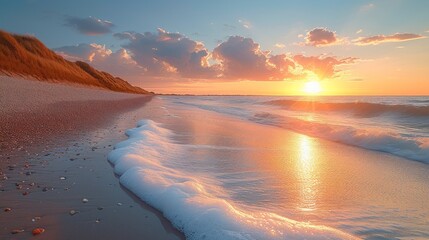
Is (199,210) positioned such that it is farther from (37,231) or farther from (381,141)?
(381,141)

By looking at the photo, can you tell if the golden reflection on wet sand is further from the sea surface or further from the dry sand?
the dry sand

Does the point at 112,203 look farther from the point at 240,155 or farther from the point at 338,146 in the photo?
Answer: the point at 338,146

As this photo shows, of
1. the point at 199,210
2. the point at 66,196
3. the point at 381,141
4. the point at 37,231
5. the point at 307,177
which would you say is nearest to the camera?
the point at 37,231

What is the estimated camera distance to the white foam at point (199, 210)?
3088 mm

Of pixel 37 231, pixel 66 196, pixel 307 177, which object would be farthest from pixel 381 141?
pixel 37 231

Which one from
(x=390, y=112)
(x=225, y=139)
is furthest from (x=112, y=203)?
(x=390, y=112)

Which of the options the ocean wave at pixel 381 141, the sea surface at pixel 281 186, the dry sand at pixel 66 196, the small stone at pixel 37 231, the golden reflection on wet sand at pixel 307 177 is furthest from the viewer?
the ocean wave at pixel 381 141

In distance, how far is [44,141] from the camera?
7109 millimetres

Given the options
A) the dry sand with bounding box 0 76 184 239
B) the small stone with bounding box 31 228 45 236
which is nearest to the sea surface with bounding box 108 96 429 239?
the dry sand with bounding box 0 76 184 239

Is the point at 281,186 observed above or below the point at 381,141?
below

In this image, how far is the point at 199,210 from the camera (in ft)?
11.6

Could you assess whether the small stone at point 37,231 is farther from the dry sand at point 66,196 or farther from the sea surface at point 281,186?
the sea surface at point 281,186

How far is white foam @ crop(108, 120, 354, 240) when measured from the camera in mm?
3088

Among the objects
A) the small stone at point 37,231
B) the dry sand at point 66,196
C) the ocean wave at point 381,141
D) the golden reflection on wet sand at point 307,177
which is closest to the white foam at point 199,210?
the dry sand at point 66,196
